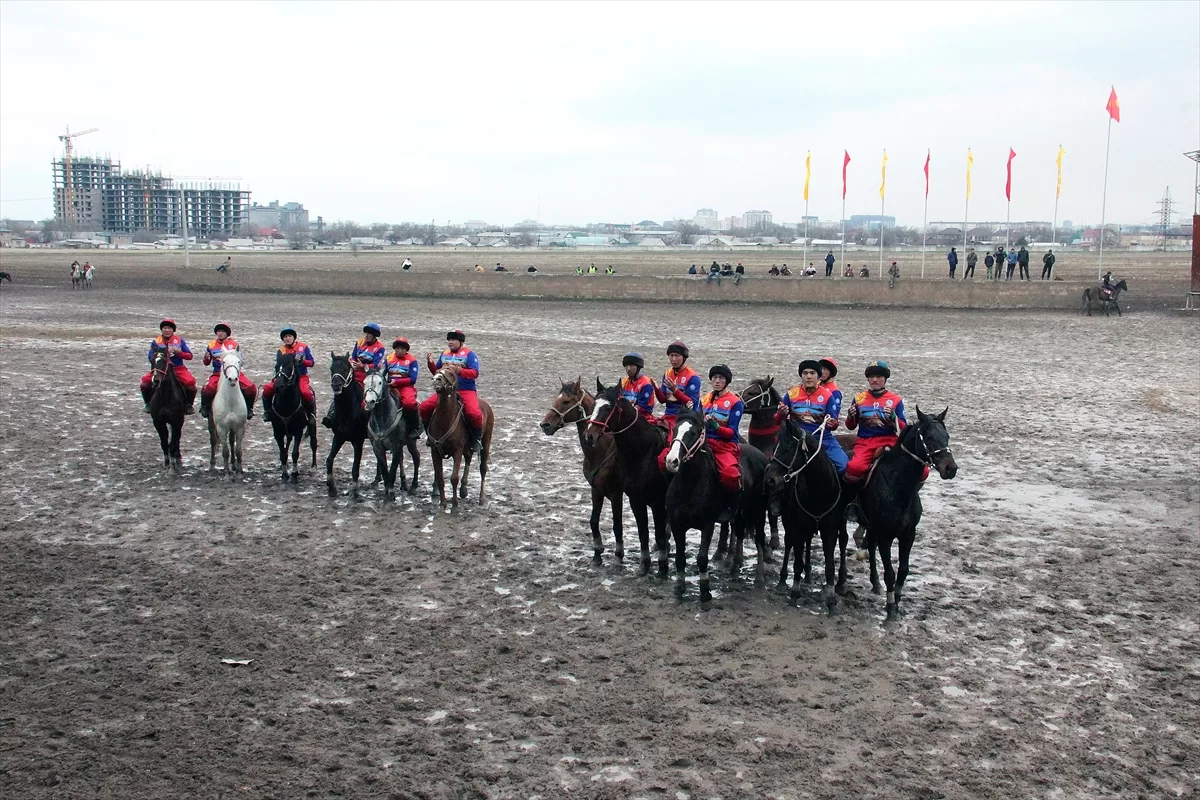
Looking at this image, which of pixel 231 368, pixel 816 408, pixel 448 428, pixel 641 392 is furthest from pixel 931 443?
pixel 231 368

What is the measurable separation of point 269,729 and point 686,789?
113 inches

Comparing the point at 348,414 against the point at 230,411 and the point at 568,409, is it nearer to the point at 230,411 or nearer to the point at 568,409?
the point at 230,411

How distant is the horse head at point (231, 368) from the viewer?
47.5ft

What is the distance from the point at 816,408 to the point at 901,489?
1.09 metres

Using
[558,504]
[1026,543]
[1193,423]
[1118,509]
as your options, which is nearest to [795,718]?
[1026,543]

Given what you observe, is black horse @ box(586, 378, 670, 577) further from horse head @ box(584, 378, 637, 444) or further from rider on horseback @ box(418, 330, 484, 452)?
rider on horseback @ box(418, 330, 484, 452)

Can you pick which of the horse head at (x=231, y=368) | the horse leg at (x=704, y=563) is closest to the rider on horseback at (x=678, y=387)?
the horse leg at (x=704, y=563)

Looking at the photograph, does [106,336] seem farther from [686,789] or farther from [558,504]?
[686,789]

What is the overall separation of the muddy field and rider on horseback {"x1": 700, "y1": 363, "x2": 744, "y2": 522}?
1.02 metres

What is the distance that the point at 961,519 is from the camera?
1291cm

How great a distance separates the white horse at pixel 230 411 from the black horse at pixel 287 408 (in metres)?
0.54

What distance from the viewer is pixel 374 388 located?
13.0 metres

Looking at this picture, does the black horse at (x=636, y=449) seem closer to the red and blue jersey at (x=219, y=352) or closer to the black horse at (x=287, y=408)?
the black horse at (x=287, y=408)

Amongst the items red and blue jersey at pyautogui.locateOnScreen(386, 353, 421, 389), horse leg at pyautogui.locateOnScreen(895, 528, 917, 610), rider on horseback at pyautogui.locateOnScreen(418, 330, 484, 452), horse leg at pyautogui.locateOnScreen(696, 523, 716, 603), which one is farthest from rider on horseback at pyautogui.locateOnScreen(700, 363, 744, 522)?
red and blue jersey at pyautogui.locateOnScreen(386, 353, 421, 389)
